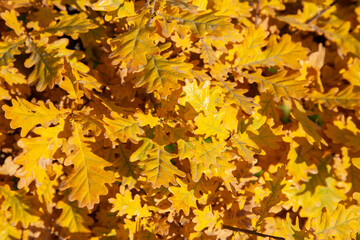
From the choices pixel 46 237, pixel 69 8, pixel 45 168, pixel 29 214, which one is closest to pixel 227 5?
pixel 69 8

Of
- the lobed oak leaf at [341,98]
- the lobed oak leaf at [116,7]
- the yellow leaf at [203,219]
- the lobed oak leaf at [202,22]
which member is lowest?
the yellow leaf at [203,219]

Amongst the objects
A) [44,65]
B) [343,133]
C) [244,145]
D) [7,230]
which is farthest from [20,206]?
[343,133]

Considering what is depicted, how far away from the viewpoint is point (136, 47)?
1.34 m

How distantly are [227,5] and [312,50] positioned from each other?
0.80 meters

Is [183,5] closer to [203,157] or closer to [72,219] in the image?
[203,157]

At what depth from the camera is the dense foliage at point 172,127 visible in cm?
142

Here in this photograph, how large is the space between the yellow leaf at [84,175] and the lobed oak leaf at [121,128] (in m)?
0.16

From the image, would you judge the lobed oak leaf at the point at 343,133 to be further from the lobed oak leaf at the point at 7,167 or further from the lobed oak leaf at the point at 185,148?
the lobed oak leaf at the point at 7,167

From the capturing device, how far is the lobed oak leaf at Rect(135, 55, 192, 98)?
4.29 ft

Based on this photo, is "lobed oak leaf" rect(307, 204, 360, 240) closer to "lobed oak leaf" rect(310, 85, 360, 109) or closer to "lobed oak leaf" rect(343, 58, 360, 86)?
"lobed oak leaf" rect(310, 85, 360, 109)

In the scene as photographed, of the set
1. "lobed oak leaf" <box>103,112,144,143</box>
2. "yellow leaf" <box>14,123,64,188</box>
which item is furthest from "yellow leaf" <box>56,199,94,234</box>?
"lobed oak leaf" <box>103,112,144,143</box>

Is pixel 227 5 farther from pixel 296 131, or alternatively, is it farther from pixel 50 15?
pixel 50 15

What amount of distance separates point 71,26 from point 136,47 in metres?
0.60

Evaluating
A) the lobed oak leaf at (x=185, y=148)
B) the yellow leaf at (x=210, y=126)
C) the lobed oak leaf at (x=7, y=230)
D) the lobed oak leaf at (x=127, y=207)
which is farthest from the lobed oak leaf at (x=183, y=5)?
the lobed oak leaf at (x=7, y=230)
